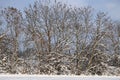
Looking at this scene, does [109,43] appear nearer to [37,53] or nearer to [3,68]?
[37,53]

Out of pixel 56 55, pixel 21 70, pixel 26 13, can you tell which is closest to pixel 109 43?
pixel 56 55

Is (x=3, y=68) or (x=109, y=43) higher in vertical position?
(x=109, y=43)

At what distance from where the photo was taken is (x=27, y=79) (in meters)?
9.70

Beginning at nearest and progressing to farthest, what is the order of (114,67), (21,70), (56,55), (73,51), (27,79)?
(27,79)
(21,70)
(56,55)
(73,51)
(114,67)

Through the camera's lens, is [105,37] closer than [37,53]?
No

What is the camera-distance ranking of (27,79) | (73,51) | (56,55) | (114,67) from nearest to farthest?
1. (27,79)
2. (56,55)
3. (73,51)
4. (114,67)

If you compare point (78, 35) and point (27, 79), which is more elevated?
point (78, 35)

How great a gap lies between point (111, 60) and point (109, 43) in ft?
7.20

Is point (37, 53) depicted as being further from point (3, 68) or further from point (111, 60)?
point (111, 60)

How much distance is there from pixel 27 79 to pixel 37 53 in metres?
18.5

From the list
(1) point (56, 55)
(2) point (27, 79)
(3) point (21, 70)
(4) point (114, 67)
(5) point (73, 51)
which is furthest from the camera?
(4) point (114, 67)

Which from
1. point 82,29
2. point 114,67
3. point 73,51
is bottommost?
point 114,67

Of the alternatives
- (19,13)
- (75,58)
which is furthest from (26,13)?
(75,58)

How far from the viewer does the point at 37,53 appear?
2820 cm
